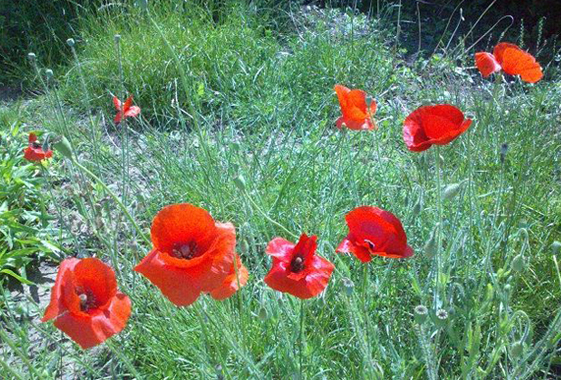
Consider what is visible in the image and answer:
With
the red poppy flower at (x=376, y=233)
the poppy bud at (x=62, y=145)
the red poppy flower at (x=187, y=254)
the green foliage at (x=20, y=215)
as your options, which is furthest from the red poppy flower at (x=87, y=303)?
the green foliage at (x=20, y=215)

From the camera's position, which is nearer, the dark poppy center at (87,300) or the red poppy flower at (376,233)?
the dark poppy center at (87,300)

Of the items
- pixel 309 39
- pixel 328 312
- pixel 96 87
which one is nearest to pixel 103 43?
pixel 96 87

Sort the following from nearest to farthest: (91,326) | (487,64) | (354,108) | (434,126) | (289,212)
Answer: (91,326), (434,126), (354,108), (487,64), (289,212)

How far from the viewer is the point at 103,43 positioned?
14.9 feet

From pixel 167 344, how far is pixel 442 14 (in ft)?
14.1

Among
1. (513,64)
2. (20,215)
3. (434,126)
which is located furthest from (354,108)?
(20,215)

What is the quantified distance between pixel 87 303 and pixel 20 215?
183cm

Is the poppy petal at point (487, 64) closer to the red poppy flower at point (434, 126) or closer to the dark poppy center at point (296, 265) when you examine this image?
the red poppy flower at point (434, 126)

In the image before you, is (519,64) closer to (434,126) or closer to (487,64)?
(487,64)

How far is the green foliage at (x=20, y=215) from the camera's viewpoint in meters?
2.74

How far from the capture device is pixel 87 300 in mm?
1348

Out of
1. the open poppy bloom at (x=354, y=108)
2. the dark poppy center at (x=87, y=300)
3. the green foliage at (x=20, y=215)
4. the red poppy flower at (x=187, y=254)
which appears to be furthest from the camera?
the green foliage at (x=20, y=215)

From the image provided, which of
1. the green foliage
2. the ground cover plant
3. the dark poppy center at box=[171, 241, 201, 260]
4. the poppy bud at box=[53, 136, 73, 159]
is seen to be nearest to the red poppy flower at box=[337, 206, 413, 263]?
the ground cover plant

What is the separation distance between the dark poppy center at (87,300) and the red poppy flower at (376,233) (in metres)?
0.53
